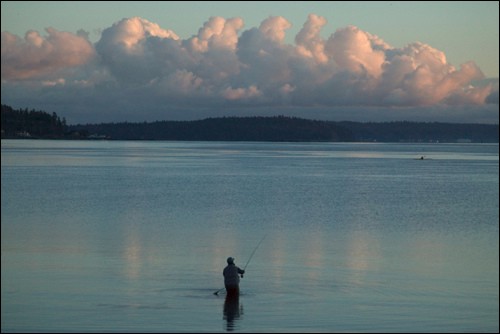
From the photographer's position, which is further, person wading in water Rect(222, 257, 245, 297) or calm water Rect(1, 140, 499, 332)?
person wading in water Rect(222, 257, 245, 297)

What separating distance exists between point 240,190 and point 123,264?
33.6 metres

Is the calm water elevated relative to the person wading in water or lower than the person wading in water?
lower

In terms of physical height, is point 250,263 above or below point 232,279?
below

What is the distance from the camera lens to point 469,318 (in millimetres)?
15781

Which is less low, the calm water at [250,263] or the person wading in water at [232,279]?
the person wading in water at [232,279]

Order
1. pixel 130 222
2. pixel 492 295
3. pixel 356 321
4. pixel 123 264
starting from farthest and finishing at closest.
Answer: pixel 130 222 < pixel 123 264 < pixel 492 295 < pixel 356 321

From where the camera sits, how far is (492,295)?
17.9 metres

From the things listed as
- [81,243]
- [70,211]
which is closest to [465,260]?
[81,243]

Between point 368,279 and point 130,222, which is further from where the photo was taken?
point 130,222

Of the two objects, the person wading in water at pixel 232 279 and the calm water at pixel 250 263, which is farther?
the person wading in water at pixel 232 279

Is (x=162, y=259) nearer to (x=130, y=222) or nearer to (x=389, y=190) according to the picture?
(x=130, y=222)

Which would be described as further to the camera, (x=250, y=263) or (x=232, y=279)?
(x=250, y=263)

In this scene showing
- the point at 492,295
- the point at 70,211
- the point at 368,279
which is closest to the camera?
the point at 492,295

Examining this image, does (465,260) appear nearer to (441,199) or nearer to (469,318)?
(469,318)
